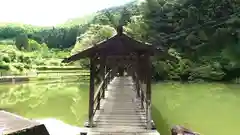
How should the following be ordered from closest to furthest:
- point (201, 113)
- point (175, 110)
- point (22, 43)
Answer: point (201, 113), point (175, 110), point (22, 43)

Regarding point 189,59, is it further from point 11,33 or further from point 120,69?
point 11,33

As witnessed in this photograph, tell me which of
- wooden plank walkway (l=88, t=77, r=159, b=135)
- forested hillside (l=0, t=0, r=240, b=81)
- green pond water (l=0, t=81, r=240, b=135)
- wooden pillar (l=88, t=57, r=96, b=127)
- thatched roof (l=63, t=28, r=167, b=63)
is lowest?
green pond water (l=0, t=81, r=240, b=135)

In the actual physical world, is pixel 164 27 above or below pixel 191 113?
above

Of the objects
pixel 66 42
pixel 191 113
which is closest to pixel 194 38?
pixel 191 113

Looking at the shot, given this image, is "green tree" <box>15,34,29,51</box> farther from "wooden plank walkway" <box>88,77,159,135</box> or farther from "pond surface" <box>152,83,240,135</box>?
"wooden plank walkway" <box>88,77,159,135</box>

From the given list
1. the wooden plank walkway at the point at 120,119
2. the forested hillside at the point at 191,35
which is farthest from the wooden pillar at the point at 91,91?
the forested hillside at the point at 191,35

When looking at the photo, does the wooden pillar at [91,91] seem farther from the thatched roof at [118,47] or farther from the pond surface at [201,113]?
the pond surface at [201,113]

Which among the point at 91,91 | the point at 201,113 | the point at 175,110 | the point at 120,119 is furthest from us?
the point at 175,110

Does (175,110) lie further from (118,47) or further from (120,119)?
(118,47)

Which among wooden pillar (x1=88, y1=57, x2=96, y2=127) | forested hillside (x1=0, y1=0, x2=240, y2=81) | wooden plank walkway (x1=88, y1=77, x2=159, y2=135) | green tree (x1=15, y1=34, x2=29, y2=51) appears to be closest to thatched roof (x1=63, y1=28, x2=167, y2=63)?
wooden pillar (x1=88, y1=57, x2=96, y2=127)

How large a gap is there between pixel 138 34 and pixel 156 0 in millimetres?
6106

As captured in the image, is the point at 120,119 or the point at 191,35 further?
the point at 191,35

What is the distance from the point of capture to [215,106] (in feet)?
54.5

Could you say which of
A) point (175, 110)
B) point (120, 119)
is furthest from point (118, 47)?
point (175, 110)
